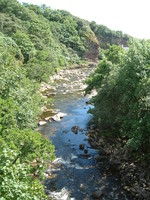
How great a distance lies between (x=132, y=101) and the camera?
19594mm

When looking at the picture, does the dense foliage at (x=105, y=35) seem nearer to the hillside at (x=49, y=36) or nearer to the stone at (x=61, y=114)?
the hillside at (x=49, y=36)

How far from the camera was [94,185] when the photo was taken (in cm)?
1766

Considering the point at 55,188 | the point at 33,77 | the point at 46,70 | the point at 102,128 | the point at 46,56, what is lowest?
the point at 55,188

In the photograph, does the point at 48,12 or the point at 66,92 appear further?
the point at 48,12

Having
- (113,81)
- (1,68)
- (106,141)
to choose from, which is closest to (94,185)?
(106,141)

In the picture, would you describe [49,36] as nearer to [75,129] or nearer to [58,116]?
[58,116]

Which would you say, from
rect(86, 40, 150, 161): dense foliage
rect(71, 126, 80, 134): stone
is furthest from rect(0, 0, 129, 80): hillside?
rect(86, 40, 150, 161): dense foliage

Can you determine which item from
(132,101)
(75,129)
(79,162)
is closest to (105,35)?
(75,129)

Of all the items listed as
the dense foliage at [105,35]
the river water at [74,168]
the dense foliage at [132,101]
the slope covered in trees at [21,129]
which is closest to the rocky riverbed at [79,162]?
the river water at [74,168]

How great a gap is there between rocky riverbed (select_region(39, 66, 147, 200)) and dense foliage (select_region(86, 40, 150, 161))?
2777 millimetres

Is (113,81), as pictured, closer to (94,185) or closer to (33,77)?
(94,185)

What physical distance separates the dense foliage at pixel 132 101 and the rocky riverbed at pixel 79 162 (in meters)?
2.78

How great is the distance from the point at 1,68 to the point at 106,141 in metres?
13.8

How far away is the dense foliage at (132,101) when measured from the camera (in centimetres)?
1723
